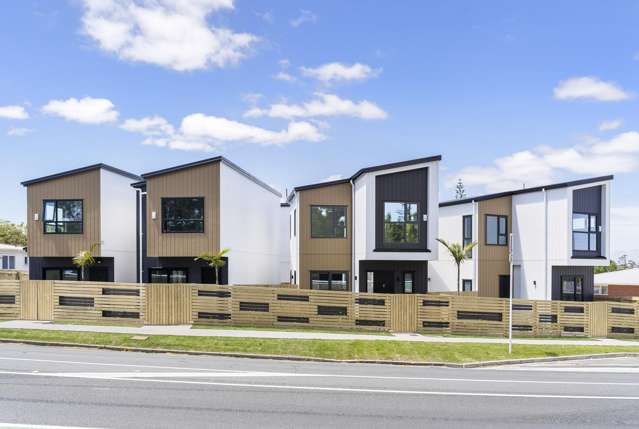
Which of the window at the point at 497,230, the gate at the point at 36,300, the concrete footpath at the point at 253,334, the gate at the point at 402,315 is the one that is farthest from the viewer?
the window at the point at 497,230

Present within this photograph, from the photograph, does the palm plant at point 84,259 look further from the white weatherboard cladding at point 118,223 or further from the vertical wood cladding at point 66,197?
the white weatherboard cladding at point 118,223

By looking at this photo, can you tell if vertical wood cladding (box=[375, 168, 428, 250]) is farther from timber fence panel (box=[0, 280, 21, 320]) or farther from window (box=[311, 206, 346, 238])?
timber fence panel (box=[0, 280, 21, 320])

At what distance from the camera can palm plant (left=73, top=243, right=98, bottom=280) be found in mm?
24391

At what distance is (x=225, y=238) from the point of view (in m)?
24.2

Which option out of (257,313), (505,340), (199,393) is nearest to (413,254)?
(505,340)

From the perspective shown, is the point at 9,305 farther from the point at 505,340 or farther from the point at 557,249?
the point at 557,249

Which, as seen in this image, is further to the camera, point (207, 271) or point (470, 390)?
point (207, 271)

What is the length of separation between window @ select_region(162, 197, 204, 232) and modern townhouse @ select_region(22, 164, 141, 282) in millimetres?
4068

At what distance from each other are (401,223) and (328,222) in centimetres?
388

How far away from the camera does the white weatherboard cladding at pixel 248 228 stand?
24.6 metres

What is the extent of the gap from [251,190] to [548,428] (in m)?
21.1

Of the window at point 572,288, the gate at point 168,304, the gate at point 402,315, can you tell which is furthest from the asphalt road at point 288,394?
the window at point 572,288

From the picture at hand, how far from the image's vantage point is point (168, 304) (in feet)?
65.2

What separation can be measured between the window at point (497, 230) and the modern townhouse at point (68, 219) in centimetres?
2053
